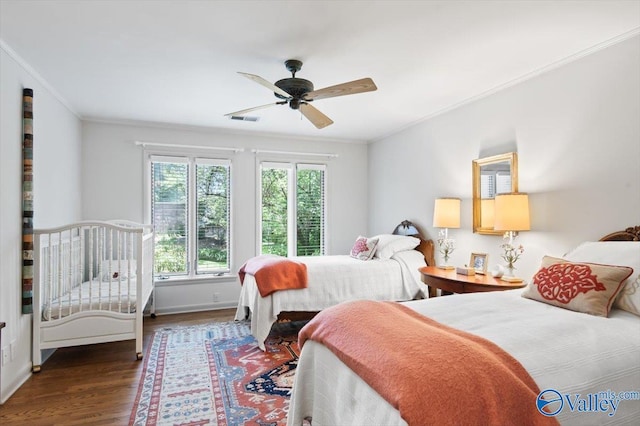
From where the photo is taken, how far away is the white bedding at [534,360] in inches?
50.9

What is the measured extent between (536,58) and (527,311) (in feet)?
6.56

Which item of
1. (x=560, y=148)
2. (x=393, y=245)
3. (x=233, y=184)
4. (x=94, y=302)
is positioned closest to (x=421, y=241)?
(x=393, y=245)

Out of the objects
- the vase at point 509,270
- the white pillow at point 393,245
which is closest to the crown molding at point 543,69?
the white pillow at point 393,245

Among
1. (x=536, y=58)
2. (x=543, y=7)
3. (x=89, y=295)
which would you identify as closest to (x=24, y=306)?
(x=89, y=295)

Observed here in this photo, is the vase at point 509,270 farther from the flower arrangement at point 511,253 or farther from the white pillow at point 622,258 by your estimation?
the white pillow at point 622,258

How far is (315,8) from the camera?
2074 millimetres

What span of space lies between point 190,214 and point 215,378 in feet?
8.58

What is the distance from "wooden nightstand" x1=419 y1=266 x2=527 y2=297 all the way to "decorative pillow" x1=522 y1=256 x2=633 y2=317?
1.99 feet

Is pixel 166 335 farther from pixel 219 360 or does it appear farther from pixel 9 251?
pixel 9 251

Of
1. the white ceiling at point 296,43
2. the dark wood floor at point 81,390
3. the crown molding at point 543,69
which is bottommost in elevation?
the dark wood floor at point 81,390

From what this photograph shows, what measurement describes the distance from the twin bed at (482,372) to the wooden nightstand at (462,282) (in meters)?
0.75

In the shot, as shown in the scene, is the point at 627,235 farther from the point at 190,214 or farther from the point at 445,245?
the point at 190,214

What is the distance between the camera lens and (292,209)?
17.6 feet

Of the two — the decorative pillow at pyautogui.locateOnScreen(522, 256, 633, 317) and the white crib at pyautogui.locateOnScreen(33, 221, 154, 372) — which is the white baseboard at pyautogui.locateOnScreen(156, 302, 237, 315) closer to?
the white crib at pyautogui.locateOnScreen(33, 221, 154, 372)
